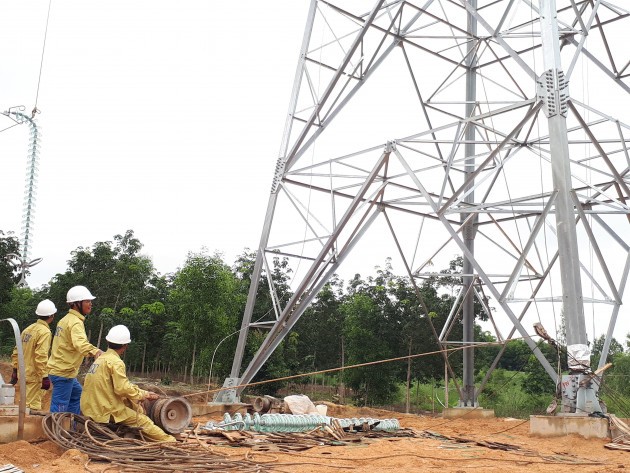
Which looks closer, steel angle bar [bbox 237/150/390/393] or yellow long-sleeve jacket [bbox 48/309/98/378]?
yellow long-sleeve jacket [bbox 48/309/98/378]

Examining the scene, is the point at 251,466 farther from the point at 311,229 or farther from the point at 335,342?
the point at 335,342

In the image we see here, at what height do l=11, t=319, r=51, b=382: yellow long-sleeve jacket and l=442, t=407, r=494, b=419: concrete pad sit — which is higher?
l=11, t=319, r=51, b=382: yellow long-sleeve jacket

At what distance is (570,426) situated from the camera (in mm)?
10547

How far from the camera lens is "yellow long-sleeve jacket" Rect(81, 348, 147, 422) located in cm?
784

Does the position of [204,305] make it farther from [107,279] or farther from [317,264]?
[317,264]

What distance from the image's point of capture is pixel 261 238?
16828mm

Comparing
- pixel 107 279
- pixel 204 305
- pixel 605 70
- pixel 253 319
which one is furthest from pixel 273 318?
pixel 605 70

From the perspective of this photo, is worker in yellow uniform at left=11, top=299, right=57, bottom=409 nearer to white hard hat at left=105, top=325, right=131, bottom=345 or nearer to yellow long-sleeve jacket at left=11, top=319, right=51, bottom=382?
yellow long-sleeve jacket at left=11, top=319, right=51, bottom=382

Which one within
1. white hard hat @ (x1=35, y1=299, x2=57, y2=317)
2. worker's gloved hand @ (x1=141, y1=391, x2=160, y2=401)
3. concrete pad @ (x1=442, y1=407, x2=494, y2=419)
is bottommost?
concrete pad @ (x1=442, y1=407, x2=494, y2=419)

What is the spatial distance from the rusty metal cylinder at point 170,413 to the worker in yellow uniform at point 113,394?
1.21 ft

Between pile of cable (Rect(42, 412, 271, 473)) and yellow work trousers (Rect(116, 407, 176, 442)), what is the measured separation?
31cm

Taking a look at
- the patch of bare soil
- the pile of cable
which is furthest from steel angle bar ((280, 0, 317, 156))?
the pile of cable

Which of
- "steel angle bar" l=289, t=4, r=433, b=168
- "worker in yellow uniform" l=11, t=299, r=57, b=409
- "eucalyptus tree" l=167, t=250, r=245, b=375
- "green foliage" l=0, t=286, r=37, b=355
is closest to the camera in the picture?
"worker in yellow uniform" l=11, t=299, r=57, b=409

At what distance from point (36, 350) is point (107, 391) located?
206cm
